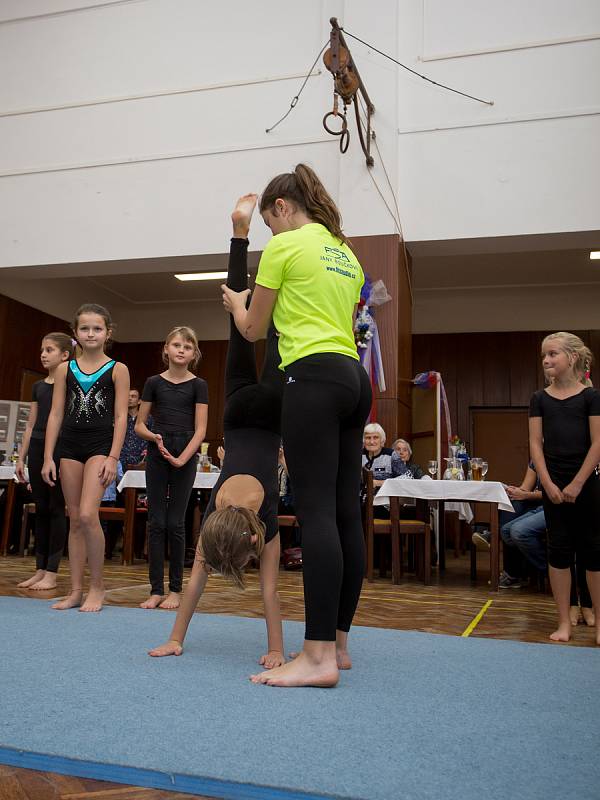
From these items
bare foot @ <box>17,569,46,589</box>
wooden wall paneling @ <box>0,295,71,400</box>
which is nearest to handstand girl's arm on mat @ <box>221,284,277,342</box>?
bare foot @ <box>17,569,46,589</box>

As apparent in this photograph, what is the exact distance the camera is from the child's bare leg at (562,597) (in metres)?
2.65

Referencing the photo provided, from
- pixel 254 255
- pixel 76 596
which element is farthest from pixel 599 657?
pixel 254 255

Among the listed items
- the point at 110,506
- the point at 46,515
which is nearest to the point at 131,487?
the point at 110,506

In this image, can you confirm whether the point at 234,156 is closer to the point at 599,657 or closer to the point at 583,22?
the point at 583,22

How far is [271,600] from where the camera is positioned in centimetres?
194

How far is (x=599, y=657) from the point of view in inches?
86.7

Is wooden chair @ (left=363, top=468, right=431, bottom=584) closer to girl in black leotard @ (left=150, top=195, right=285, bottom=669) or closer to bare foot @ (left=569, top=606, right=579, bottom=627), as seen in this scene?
bare foot @ (left=569, top=606, right=579, bottom=627)

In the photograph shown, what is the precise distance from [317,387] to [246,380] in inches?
11.9

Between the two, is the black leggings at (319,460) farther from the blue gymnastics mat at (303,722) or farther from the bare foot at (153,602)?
the bare foot at (153,602)

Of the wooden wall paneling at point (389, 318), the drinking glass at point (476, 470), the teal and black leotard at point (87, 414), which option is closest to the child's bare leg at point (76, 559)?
the teal and black leotard at point (87, 414)

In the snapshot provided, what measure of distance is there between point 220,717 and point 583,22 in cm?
683

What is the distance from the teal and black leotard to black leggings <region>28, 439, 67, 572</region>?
0.86 m

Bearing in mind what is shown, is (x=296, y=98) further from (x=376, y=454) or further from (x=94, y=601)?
(x=94, y=601)

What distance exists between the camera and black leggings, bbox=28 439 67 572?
12.0 feet
